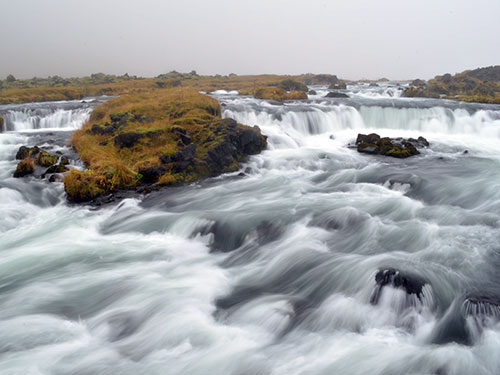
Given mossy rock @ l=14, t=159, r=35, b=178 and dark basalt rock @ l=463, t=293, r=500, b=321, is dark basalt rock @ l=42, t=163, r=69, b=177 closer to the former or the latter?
mossy rock @ l=14, t=159, r=35, b=178

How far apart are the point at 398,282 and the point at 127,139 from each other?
13.0m

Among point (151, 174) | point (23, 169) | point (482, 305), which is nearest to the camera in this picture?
point (482, 305)

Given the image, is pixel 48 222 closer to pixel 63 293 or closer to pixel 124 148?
pixel 63 293

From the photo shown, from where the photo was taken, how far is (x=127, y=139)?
1606cm

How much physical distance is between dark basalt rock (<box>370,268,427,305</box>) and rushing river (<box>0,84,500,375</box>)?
0.04m

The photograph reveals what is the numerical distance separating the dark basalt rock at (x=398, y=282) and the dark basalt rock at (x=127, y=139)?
1231cm

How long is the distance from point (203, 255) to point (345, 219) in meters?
4.31

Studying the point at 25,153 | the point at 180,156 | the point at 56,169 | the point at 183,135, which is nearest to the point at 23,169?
the point at 56,169

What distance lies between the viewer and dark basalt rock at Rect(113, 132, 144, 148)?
52.5 feet

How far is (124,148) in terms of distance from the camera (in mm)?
15875

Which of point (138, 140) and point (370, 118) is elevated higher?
point (370, 118)

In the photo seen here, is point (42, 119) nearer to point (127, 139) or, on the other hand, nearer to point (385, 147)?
point (127, 139)

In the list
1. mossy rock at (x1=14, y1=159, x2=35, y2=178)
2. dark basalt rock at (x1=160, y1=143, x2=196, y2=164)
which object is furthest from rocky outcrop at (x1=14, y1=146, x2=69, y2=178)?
dark basalt rock at (x1=160, y1=143, x2=196, y2=164)

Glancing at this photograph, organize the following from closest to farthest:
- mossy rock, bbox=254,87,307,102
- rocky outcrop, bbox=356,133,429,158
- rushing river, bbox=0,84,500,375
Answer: rushing river, bbox=0,84,500,375 → rocky outcrop, bbox=356,133,429,158 → mossy rock, bbox=254,87,307,102
